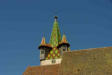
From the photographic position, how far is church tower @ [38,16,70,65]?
35.5 m

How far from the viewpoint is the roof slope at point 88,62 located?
18.4m

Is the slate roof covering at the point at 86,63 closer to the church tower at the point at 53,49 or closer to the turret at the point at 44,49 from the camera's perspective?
the church tower at the point at 53,49

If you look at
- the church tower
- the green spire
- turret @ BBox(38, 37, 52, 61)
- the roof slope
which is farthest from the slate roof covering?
the green spire

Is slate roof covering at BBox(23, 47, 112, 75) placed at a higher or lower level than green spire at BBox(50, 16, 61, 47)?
lower

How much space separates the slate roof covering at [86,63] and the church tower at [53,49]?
45.3 feet

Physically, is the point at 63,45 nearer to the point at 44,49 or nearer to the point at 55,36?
the point at 44,49

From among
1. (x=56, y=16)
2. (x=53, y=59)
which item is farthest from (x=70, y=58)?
(x=56, y=16)

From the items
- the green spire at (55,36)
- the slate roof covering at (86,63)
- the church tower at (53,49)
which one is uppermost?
the green spire at (55,36)

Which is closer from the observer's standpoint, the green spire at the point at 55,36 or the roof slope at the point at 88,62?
the roof slope at the point at 88,62

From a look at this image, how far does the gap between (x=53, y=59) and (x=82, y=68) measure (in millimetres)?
16871

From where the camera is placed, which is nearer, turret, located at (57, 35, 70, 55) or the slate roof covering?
the slate roof covering

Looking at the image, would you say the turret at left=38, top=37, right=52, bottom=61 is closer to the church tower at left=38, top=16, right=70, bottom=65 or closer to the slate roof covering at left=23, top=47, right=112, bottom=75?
the church tower at left=38, top=16, right=70, bottom=65

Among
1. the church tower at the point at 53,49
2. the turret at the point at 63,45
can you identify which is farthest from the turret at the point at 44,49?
the turret at the point at 63,45

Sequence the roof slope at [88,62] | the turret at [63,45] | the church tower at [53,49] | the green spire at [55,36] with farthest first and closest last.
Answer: the green spire at [55,36], the turret at [63,45], the church tower at [53,49], the roof slope at [88,62]
